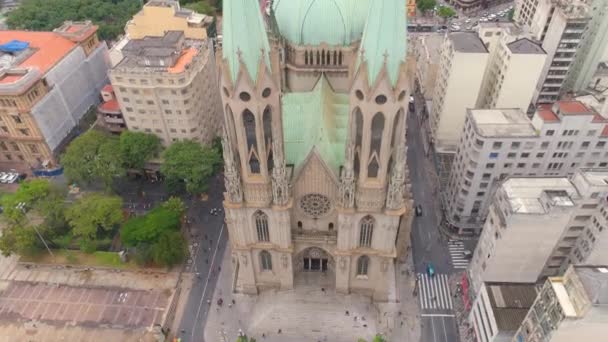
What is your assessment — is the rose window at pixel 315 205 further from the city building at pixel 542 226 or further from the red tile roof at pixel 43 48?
the red tile roof at pixel 43 48

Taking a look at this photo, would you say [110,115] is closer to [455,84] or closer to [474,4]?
[455,84]

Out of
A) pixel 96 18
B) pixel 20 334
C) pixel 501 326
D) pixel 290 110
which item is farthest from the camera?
pixel 96 18

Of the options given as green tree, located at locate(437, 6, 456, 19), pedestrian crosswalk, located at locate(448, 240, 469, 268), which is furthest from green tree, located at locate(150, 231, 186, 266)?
green tree, located at locate(437, 6, 456, 19)

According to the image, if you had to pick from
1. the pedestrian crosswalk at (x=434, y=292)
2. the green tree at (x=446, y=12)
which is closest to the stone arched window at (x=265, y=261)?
the pedestrian crosswalk at (x=434, y=292)

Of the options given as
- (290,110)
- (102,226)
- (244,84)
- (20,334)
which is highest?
(244,84)

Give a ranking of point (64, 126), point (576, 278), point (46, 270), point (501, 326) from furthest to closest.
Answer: point (64, 126) → point (46, 270) → point (501, 326) → point (576, 278)

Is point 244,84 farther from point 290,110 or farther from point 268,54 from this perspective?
point 290,110

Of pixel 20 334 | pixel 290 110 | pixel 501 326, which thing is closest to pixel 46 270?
pixel 20 334
